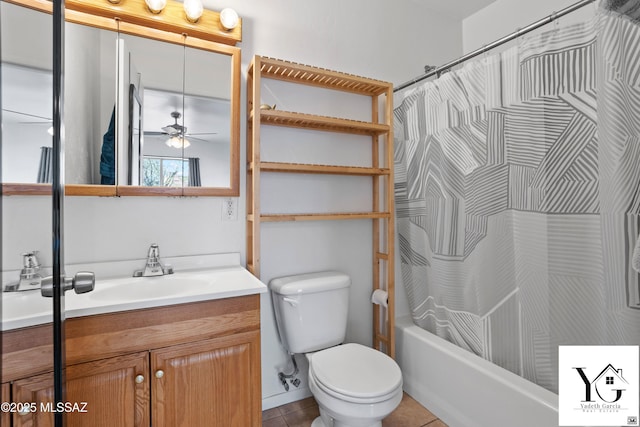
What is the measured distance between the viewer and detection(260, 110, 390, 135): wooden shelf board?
5.50ft

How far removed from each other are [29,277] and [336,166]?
1440 mm

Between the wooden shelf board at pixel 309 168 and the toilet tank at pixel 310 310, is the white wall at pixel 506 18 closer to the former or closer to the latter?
the wooden shelf board at pixel 309 168

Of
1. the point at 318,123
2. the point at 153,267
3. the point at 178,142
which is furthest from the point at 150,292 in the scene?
the point at 318,123

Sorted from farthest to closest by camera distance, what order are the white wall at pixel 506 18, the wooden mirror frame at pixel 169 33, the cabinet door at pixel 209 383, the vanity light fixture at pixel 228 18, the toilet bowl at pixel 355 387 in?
the white wall at pixel 506 18 → the vanity light fixture at pixel 228 18 → the wooden mirror frame at pixel 169 33 → the toilet bowl at pixel 355 387 → the cabinet door at pixel 209 383

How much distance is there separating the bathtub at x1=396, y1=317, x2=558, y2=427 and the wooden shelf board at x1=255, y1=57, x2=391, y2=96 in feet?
4.93

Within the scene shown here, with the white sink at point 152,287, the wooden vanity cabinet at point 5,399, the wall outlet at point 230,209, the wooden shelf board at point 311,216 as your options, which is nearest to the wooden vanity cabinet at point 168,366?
the white sink at point 152,287

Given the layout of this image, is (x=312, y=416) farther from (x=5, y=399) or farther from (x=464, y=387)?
(x=5, y=399)

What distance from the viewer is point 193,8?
1565 millimetres

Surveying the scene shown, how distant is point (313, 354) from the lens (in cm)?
167

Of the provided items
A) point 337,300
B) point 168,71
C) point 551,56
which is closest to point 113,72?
point 168,71

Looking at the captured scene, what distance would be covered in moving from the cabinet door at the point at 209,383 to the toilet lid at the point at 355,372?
311mm

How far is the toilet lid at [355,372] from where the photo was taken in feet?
4.40

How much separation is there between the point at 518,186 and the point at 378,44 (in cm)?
134

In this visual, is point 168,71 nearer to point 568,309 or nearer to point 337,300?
point 337,300
